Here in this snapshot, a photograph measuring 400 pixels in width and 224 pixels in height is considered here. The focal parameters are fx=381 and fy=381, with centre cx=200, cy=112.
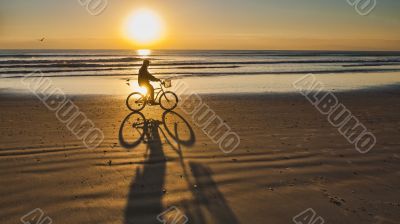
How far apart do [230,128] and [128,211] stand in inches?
257

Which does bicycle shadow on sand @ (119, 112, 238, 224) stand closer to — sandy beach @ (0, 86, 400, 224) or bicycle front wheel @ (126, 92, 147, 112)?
sandy beach @ (0, 86, 400, 224)

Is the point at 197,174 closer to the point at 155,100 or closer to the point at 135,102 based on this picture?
the point at 135,102

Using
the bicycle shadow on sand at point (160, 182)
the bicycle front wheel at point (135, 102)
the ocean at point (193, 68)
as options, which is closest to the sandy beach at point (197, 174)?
the bicycle shadow on sand at point (160, 182)

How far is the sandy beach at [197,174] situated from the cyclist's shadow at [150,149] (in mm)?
26

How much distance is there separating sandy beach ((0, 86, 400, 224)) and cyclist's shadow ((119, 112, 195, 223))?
3 centimetres

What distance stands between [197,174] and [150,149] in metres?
2.23

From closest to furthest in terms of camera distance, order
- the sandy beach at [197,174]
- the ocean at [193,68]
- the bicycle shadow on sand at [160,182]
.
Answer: the bicycle shadow on sand at [160,182], the sandy beach at [197,174], the ocean at [193,68]

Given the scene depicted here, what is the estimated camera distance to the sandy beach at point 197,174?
5766 millimetres

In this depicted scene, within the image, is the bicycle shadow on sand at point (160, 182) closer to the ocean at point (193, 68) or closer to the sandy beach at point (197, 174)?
the sandy beach at point (197, 174)

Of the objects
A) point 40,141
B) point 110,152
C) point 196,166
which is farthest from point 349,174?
point 40,141

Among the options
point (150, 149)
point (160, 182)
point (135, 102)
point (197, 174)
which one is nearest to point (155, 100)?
point (135, 102)

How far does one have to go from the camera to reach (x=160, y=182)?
6938 millimetres

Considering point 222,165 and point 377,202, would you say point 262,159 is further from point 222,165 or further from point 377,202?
point 377,202

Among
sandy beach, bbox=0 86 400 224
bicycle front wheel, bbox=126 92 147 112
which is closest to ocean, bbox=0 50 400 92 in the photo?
bicycle front wheel, bbox=126 92 147 112
